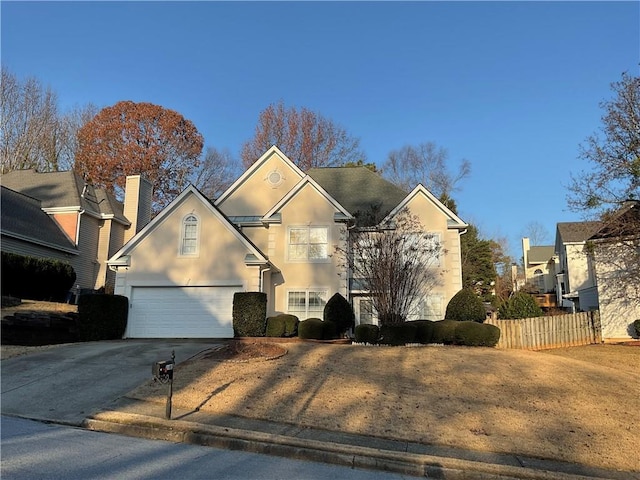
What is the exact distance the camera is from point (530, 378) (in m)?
10.6

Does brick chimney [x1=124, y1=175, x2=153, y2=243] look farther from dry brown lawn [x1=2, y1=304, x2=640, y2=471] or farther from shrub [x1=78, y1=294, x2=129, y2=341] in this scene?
dry brown lawn [x1=2, y1=304, x2=640, y2=471]

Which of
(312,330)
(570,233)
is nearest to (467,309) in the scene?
(312,330)

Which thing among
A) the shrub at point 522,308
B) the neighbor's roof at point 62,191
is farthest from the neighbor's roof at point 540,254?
the neighbor's roof at point 62,191

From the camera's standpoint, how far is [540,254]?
54.6 metres

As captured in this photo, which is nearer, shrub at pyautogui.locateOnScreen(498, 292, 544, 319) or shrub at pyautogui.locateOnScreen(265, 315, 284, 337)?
shrub at pyautogui.locateOnScreen(265, 315, 284, 337)

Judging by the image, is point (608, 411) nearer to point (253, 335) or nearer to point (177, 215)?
point (253, 335)

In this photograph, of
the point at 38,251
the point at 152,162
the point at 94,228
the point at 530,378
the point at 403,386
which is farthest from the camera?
the point at 152,162

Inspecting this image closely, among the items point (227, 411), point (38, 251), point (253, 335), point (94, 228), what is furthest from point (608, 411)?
point (94, 228)

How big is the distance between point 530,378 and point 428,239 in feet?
31.6

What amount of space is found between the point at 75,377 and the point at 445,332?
10868mm

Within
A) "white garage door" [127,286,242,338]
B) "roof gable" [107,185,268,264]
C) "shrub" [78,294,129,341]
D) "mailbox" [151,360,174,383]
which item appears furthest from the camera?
"roof gable" [107,185,268,264]

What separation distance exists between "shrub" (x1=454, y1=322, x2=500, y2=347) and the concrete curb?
934 centimetres

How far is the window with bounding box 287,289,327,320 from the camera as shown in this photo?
1939 centimetres

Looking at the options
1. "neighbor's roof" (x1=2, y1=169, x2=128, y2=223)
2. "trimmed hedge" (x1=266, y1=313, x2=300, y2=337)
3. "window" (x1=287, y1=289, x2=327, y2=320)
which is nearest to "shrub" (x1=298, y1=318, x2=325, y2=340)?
"trimmed hedge" (x1=266, y1=313, x2=300, y2=337)
